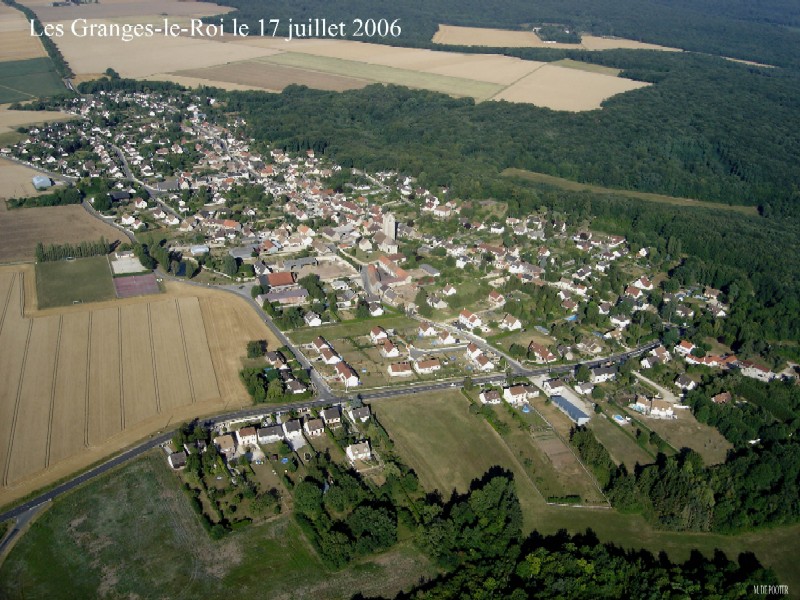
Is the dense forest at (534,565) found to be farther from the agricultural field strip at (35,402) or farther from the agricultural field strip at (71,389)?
the agricultural field strip at (35,402)

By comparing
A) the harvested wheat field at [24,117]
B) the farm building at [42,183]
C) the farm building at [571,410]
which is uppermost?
the harvested wheat field at [24,117]

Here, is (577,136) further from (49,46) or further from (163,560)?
(49,46)

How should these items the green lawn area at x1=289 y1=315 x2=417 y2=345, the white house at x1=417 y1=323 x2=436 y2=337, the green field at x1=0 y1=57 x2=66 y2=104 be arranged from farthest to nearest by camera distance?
1. the green field at x1=0 y1=57 x2=66 y2=104
2. the white house at x1=417 y1=323 x2=436 y2=337
3. the green lawn area at x1=289 y1=315 x2=417 y2=345

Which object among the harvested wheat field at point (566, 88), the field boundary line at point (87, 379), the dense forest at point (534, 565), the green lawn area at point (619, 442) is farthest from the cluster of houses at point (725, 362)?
the harvested wheat field at point (566, 88)

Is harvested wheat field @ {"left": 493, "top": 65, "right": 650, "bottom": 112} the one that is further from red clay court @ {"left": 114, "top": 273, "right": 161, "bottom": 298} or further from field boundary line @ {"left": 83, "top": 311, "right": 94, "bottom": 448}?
field boundary line @ {"left": 83, "top": 311, "right": 94, "bottom": 448}

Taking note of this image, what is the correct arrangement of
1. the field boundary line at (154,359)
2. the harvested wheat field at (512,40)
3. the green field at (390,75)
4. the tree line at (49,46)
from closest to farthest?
the field boundary line at (154,359)
the green field at (390,75)
the tree line at (49,46)
the harvested wheat field at (512,40)

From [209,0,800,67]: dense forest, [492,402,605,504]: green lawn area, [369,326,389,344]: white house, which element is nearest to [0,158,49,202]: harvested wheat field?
[369,326,389,344]: white house

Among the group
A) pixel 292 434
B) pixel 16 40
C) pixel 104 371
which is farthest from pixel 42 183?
pixel 16 40
